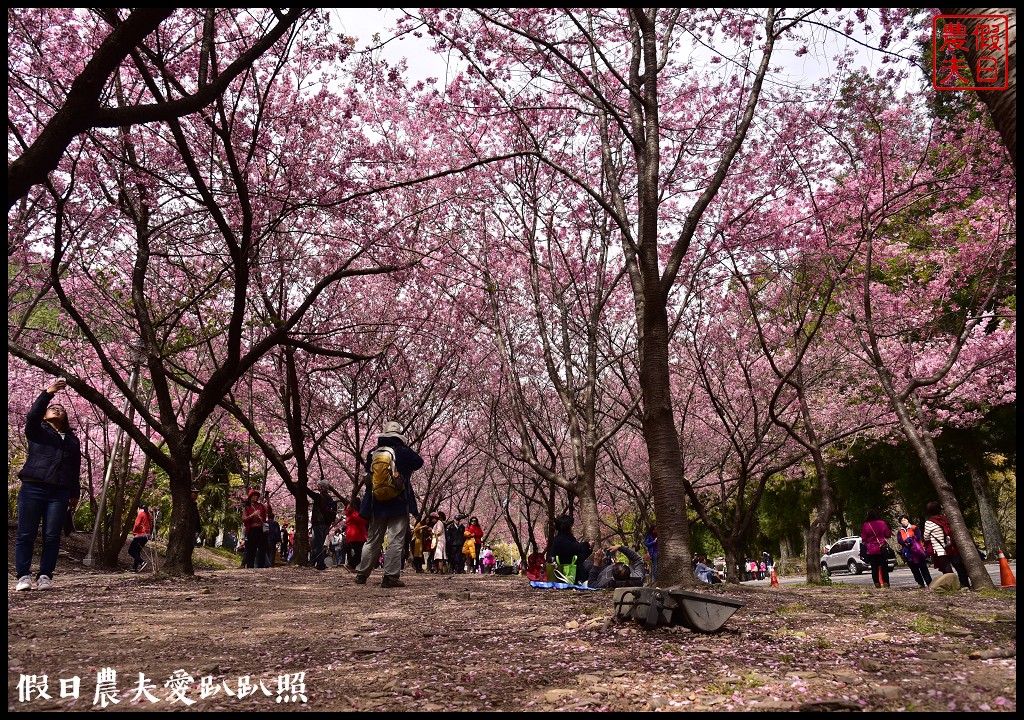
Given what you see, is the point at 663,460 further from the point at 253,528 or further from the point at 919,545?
the point at 253,528

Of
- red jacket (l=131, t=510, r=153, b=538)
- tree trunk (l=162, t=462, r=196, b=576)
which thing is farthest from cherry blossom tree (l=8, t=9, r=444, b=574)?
red jacket (l=131, t=510, r=153, b=538)

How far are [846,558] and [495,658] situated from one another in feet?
96.0

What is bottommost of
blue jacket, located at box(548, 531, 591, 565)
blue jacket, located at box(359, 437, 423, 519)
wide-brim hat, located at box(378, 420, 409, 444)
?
blue jacket, located at box(548, 531, 591, 565)

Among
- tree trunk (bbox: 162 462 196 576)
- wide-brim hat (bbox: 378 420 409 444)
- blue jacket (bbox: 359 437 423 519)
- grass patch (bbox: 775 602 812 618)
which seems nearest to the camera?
grass patch (bbox: 775 602 812 618)

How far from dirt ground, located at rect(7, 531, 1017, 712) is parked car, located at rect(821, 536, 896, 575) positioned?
24466mm

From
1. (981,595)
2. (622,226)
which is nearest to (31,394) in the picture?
(622,226)

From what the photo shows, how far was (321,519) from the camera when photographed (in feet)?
51.0

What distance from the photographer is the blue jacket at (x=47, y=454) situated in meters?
6.61

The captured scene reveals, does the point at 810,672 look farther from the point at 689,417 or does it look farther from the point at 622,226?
the point at 689,417

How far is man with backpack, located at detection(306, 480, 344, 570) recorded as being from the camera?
1472cm

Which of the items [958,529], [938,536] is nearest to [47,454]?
[958,529]

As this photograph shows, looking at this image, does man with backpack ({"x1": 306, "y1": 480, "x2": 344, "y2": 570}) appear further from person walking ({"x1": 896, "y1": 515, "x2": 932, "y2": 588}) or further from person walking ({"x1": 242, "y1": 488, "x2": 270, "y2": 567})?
person walking ({"x1": 896, "y1": 515, "x2": 932, "y2": 588})

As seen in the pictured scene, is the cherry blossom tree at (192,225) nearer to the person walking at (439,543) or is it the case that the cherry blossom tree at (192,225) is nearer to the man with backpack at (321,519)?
the man with backpack at (321,519)

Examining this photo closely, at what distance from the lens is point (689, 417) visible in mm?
21984
